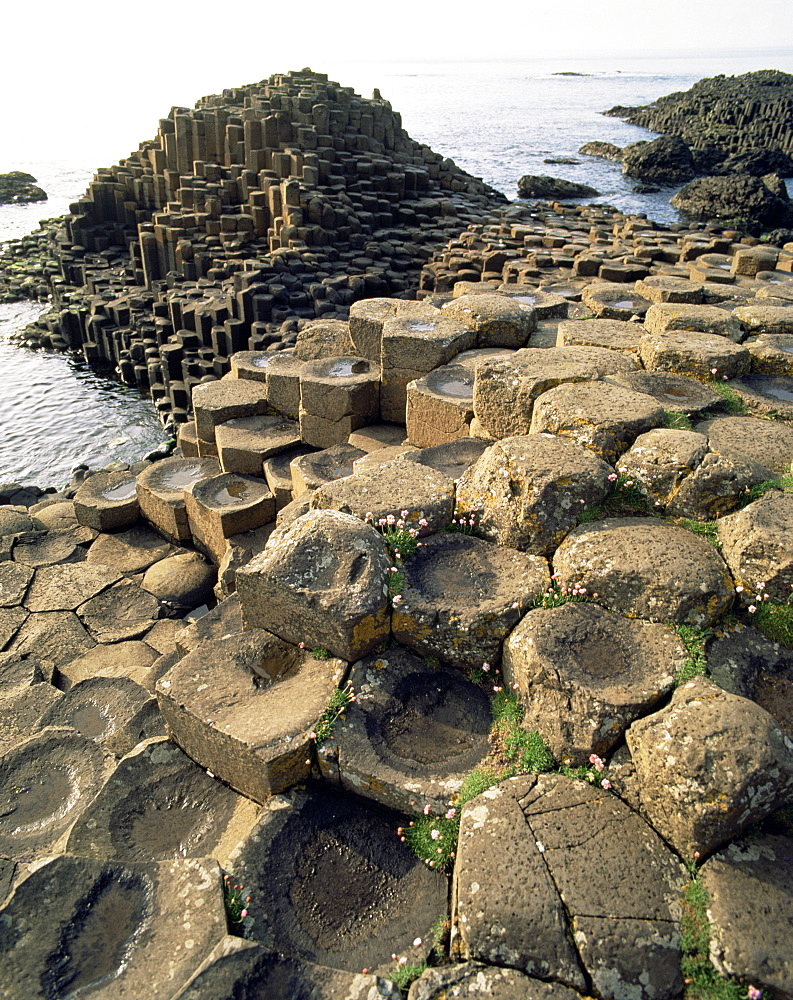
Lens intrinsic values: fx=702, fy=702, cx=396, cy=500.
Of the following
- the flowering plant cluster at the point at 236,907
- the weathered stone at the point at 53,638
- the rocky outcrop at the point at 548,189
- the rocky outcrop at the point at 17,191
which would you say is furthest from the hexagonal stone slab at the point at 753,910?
the rocky outcrop at the point at 17,191

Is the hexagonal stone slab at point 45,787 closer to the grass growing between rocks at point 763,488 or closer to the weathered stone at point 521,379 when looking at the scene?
the weathered stone at point 521,379

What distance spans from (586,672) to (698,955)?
1225mm

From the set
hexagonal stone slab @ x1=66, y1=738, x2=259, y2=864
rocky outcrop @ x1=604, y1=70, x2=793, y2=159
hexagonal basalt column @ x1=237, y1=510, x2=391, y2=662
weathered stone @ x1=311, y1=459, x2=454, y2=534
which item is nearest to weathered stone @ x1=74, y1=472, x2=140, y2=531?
weathered stone @ x1=311, y1=459, x2=454, y2=534

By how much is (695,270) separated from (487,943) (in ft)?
37.7

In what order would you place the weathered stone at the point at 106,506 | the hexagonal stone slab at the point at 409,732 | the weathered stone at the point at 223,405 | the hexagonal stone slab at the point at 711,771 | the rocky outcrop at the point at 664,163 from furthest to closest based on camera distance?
1. the rocky outcrop at the point at 664,163
2. the weathered stone at the point at 106,506
3. the weathered stone at the point at 223,405
4. the hexagonal stone slab at the point at 409,732
5. the hexagonal stone slab at the point at 711,771

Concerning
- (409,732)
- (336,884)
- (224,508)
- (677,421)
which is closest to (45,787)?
(336,884)

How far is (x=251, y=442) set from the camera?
8039 mm

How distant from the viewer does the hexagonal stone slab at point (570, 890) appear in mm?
2654

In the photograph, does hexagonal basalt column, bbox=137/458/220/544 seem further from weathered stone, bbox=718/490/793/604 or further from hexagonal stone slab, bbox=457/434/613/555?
weathered stone, bbox=718/490/793/604

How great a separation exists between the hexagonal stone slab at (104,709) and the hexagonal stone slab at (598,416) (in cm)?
342

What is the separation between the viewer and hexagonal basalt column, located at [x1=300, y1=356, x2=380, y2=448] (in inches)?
298

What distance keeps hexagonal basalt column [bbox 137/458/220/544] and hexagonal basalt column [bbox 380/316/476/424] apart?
251cm

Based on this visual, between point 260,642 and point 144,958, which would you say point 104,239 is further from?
point 144,958

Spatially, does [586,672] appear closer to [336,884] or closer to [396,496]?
[336,884]
